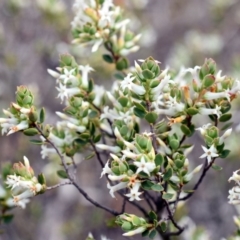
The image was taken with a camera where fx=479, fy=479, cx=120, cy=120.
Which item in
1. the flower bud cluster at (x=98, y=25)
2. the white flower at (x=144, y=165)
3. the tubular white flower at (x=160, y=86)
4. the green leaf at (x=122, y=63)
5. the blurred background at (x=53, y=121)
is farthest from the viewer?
the blurred background at (x=53, y=121)

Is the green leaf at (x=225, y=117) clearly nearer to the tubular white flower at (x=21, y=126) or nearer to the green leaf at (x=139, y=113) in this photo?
the green leaf at (x=139, y=113)

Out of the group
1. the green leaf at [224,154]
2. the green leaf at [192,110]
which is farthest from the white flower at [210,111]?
the green leaf at [224,154]

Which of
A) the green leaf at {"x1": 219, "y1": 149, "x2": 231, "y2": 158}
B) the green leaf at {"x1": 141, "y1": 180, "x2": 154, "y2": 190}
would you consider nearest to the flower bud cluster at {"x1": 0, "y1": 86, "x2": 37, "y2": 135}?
the green leaf at {"x1": 141, "y1": 180, "x2": 154, "y2": 190}

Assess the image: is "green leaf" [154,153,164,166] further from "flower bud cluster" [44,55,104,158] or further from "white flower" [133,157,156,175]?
"flower bud cluster" [44,55,104,158]

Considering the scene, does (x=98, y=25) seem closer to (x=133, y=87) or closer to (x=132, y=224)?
(x=133, y=87)

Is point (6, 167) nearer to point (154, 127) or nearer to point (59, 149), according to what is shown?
point (59, 149)

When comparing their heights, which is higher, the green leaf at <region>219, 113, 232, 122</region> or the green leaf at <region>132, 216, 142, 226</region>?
the green leaf at <region>219, 113, 232, 122</region>
